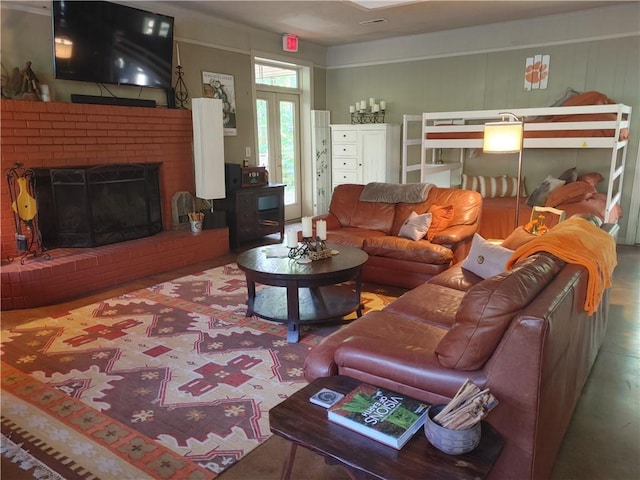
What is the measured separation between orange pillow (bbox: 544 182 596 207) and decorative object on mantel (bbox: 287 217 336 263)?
277 cm

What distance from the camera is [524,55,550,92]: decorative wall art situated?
571cm

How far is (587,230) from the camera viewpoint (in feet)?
7.55

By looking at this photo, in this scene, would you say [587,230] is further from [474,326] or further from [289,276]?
[289,276]

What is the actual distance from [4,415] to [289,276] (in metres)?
1.64

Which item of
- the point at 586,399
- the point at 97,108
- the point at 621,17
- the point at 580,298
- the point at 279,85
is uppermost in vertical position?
the point at 621,17

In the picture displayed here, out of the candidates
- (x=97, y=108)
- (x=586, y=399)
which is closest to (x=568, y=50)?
→ (x=586, y=399)

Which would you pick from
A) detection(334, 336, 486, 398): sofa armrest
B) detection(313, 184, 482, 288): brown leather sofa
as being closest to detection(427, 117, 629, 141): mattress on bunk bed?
detection(313, 184, 482, 288): brown leather sofa

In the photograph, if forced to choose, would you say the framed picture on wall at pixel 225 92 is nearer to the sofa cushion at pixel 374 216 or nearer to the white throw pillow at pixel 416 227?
the sofa cushion at pixel 374 216

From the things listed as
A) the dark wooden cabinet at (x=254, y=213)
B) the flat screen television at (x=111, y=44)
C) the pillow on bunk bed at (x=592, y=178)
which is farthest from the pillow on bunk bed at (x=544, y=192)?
the flat screen television at (x=111, y=44)

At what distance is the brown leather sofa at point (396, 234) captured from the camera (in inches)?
151

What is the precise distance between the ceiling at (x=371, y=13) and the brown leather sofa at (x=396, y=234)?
195 cm

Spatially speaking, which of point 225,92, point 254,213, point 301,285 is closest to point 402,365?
point 301,285

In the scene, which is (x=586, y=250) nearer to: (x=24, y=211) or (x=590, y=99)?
(x=590, y=99)

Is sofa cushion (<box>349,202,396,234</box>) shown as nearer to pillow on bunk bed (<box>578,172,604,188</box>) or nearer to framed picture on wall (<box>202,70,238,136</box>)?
framed picture on wall (<box>202,70,238,136</box>)
